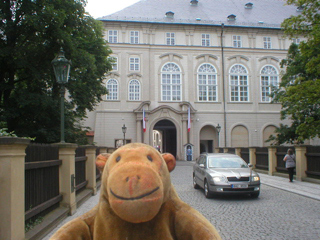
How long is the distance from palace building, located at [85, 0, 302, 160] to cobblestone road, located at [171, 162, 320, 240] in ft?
84.5

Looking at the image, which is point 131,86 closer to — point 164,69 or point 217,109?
point 164,69

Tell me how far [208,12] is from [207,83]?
35.2 feet

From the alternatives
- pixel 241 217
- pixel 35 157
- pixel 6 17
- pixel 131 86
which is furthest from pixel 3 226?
pixel 131 86

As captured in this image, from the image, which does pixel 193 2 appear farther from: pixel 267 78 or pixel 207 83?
pixel 267 78

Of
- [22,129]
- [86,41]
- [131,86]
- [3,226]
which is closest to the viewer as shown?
[3,226]

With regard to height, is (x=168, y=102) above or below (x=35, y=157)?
above

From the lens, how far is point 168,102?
39.4m

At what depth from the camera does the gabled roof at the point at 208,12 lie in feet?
134

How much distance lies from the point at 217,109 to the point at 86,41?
22.1 meters

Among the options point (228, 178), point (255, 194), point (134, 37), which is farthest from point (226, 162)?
point (134, 37)

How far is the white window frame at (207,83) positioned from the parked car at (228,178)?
90.9 ft

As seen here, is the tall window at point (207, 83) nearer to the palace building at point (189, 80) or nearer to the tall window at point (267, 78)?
the palace building at point (189, 80)

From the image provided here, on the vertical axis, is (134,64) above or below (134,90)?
above

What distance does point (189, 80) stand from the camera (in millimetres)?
40000
